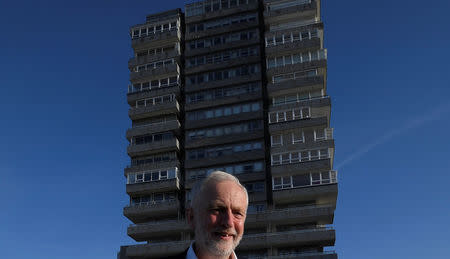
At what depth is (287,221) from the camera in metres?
51.4

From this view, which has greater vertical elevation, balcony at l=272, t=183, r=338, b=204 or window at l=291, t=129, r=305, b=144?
window at l=291, t=129, r=305, b=144

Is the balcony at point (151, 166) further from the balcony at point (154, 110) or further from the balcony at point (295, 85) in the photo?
the balcony at point (295, 85)

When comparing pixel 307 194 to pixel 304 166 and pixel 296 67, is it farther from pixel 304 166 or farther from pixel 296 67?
pixel 296 67

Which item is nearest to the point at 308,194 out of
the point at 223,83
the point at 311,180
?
the point at 311,180

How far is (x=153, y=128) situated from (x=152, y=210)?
1081cm

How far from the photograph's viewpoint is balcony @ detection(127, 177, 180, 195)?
5675 centimetres

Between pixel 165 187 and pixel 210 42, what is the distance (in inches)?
827

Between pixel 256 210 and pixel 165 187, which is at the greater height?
pixel 165 187

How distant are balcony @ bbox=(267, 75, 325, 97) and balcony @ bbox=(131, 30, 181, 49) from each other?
15.8 meters

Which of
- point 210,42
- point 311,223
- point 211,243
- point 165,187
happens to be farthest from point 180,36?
point 211,243

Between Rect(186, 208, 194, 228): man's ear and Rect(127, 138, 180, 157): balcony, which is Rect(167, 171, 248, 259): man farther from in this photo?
Rect(127, 138, 180, 157): balcony

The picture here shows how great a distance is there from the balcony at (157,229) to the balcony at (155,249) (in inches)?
63.1

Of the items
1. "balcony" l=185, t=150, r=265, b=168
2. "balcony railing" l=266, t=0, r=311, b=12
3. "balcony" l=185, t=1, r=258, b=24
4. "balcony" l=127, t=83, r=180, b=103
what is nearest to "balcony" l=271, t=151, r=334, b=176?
"balcony" l=185, t=150, r=265, b=168

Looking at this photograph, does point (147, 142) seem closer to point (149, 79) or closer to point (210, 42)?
point (149, 79)
